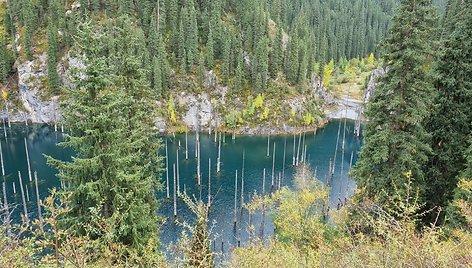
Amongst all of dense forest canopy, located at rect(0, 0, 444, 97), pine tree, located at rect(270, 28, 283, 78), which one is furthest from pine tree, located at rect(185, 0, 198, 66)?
pine tree, located at rect(270, 28, 283, 78)

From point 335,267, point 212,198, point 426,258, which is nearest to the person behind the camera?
point 426,258

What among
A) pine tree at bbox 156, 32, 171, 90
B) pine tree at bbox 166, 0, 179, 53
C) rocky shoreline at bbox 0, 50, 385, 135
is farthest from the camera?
pine tree at bbox 166, 0, 179, 53

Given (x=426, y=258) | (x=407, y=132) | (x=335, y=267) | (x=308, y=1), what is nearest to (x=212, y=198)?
(x=407, y=132)

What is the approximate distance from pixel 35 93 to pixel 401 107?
11153 centimetres

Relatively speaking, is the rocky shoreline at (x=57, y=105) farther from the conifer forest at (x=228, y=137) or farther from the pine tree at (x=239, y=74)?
the pine tree at (x=239, y=74)

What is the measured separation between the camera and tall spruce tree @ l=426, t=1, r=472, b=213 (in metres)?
27.3

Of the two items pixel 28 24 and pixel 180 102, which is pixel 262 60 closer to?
pixel 180 102

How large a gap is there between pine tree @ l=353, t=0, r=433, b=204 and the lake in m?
30.2

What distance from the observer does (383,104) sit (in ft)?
87.4

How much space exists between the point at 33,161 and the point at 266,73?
219 ft

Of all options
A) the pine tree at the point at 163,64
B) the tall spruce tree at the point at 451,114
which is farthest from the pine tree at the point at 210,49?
the tall spruce tree at the point at 451,114

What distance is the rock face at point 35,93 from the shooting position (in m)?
110

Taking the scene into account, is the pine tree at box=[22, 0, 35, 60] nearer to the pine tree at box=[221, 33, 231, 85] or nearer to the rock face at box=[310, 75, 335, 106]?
the pine tree at box=[221, 33, 231, 85]

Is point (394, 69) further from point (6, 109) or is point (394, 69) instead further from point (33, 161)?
point (6, 109)
